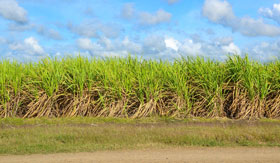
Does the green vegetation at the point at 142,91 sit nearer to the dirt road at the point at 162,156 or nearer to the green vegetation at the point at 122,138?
the green vegetation at the point at 122,138

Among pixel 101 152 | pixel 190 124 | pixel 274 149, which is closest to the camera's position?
pixel 101 152

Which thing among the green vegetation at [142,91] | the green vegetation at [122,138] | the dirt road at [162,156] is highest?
the green vegetation at [142,91]

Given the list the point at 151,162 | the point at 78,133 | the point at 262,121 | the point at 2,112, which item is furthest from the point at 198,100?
the point at 2,112

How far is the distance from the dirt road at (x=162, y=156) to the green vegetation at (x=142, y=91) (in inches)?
140

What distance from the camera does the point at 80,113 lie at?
962 cm

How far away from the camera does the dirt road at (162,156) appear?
17.3 feet

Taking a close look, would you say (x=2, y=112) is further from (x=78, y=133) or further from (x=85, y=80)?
(x=78, y=133)

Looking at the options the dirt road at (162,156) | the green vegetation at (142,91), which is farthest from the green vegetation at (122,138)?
the green vegetation at (142,91)

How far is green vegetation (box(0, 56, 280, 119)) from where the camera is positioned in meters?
9.57

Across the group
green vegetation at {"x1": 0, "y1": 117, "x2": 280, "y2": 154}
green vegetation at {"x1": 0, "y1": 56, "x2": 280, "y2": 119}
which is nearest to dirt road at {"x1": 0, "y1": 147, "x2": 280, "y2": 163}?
green vegetation at {"x1": 0, "y1": 117, "x2": 280, "y2": 154}

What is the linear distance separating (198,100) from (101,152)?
465 cm

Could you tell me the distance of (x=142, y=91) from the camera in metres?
9.67

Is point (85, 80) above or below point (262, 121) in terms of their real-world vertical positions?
above

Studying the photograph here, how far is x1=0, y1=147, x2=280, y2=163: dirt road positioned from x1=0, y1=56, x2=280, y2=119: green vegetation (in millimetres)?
3544
